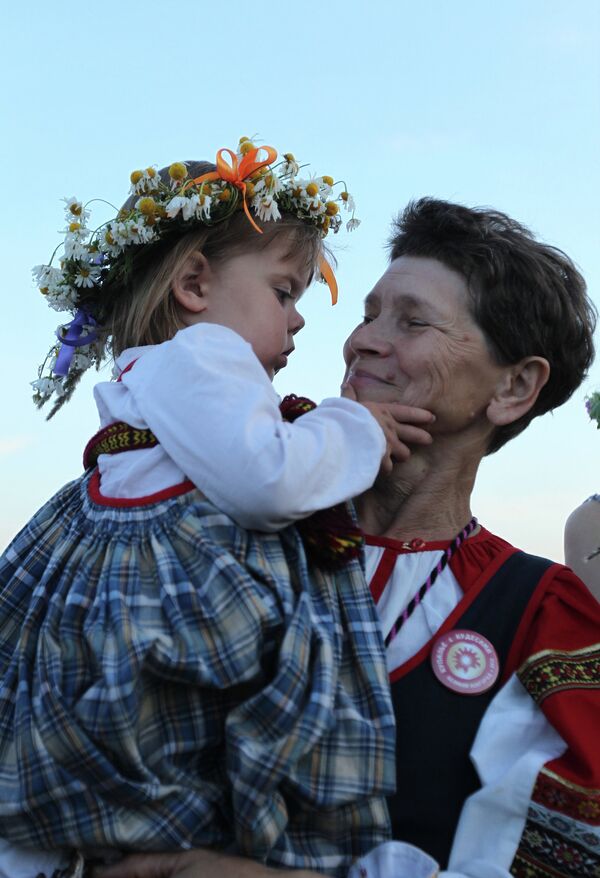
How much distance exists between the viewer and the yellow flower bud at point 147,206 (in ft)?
9.62

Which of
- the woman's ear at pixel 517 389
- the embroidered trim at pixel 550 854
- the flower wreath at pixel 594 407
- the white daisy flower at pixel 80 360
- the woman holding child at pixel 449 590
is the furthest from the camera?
the flower wreath at pixel 594 407

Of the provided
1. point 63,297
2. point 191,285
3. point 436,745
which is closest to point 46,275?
point 63,297

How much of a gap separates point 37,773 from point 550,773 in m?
1.10

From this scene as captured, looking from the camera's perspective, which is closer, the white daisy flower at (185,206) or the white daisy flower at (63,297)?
the white daisy flower at (185,206)

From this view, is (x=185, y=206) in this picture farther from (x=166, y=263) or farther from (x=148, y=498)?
(x=148, y=498)

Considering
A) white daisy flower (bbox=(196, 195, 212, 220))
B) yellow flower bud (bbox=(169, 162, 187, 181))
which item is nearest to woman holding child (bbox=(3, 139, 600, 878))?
white daisy flower (bbox=(196, 195, 212, 220))

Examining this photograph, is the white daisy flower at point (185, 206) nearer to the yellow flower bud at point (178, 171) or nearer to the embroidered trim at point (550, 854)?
the yellow flower bud at point (178, 171)

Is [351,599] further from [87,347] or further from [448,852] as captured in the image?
[87,347]

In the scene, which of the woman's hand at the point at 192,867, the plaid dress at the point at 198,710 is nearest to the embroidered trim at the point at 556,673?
the plaid dress at the point at 198,710

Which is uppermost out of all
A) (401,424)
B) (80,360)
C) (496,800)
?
(80,360)

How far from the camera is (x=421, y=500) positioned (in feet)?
9.60

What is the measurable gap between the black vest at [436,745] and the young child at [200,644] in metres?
0.26

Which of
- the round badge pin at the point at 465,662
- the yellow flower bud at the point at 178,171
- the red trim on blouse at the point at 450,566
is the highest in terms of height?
the yellow flower bud at the point at 178,171

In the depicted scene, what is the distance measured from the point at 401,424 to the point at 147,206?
954mm
